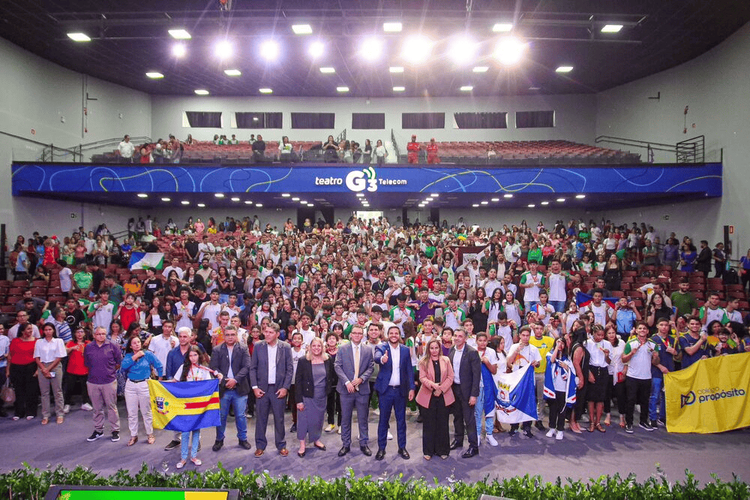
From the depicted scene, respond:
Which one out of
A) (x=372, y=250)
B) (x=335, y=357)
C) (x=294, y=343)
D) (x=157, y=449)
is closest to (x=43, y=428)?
(x=157, y=449)

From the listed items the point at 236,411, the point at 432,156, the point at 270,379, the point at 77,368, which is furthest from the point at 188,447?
the point at 432,156

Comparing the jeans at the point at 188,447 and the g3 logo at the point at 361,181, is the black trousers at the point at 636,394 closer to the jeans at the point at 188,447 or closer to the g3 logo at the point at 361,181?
the jeans at the point at 188,447

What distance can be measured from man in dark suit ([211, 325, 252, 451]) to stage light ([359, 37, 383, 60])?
48.3ft

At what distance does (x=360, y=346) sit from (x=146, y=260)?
11.0 metres

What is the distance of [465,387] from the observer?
7.55 metres

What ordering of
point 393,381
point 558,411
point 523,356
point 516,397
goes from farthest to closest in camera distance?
point 523,356
point 558,411
point 516,397
point 393,381

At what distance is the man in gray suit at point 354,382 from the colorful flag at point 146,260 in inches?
417

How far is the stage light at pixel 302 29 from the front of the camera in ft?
58.6

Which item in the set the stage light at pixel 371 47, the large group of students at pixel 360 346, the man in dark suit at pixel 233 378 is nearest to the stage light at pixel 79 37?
the large group of students at pixel 360 346

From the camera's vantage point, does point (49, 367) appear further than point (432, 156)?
No

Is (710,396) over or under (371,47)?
under

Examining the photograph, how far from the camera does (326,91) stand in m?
27.9

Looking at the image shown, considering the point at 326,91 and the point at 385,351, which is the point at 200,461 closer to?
the point at 385,351

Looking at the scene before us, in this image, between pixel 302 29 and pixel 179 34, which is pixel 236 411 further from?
pixel 179 34
